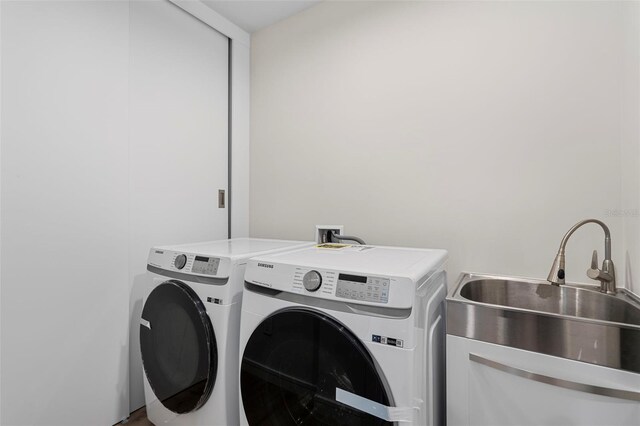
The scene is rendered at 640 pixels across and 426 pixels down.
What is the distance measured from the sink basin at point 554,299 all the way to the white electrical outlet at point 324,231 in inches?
30.9

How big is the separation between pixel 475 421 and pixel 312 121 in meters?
1.80

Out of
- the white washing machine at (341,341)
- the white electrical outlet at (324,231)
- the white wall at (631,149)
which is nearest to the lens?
the white washing machine at (341,341)

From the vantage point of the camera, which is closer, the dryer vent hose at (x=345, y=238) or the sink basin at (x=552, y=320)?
the sink basin at (x=552, y=320)

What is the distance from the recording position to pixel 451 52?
5.27ft

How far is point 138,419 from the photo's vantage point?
1.68 meters

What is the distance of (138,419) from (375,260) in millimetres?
1609

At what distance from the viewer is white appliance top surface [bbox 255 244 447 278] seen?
38.9 inches

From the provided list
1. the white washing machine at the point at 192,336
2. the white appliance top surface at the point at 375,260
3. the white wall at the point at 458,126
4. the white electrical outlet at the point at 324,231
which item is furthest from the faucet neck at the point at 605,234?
the white washing machine at the point at 192,336

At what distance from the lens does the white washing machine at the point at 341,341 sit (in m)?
0.86

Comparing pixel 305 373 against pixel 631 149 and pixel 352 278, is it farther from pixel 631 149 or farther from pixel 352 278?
pixel 631 149

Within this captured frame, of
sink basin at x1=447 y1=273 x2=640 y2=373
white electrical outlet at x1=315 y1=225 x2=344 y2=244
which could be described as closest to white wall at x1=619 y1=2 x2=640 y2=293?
sink basin at x1=447 y1=273 x2=640 y2=373

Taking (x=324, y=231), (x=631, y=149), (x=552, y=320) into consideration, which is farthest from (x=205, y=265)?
(x=631, y=149)

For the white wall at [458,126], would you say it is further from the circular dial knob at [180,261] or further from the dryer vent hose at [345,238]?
the circular dial knob at [180,261]

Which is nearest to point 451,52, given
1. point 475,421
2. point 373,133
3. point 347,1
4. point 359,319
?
point 373,133
